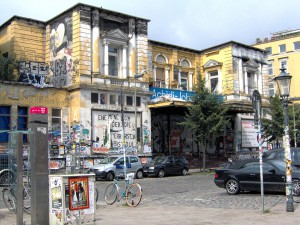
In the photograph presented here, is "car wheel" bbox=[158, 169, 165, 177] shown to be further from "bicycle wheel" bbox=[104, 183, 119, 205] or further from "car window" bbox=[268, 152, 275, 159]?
"bicycle wheel" bbox=[104, 183, 119, 205]

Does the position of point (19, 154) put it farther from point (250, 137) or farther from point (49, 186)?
point (250, 137)

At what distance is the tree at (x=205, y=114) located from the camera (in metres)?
35.0

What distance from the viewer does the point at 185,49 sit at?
1784 inches

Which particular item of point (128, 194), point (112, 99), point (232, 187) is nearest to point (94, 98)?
point (112, 99)

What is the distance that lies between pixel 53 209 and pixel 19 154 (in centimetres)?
154

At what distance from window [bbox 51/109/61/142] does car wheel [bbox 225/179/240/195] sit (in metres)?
17.1

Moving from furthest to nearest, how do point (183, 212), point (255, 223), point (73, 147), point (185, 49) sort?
point (185, 49)
point (73, 147)
point (183, 212)
point (255, 223)

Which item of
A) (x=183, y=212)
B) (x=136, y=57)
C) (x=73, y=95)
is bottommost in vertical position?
(x=183, y=212)

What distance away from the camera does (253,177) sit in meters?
18.0

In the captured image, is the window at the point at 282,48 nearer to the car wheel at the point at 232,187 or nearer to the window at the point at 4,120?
the window at the point at 4,120

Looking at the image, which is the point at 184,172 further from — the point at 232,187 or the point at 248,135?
the point at 232,187

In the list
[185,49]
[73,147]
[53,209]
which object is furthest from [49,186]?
[185,49]

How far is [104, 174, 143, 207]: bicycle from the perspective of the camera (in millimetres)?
15305

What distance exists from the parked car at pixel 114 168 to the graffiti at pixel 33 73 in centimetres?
763
